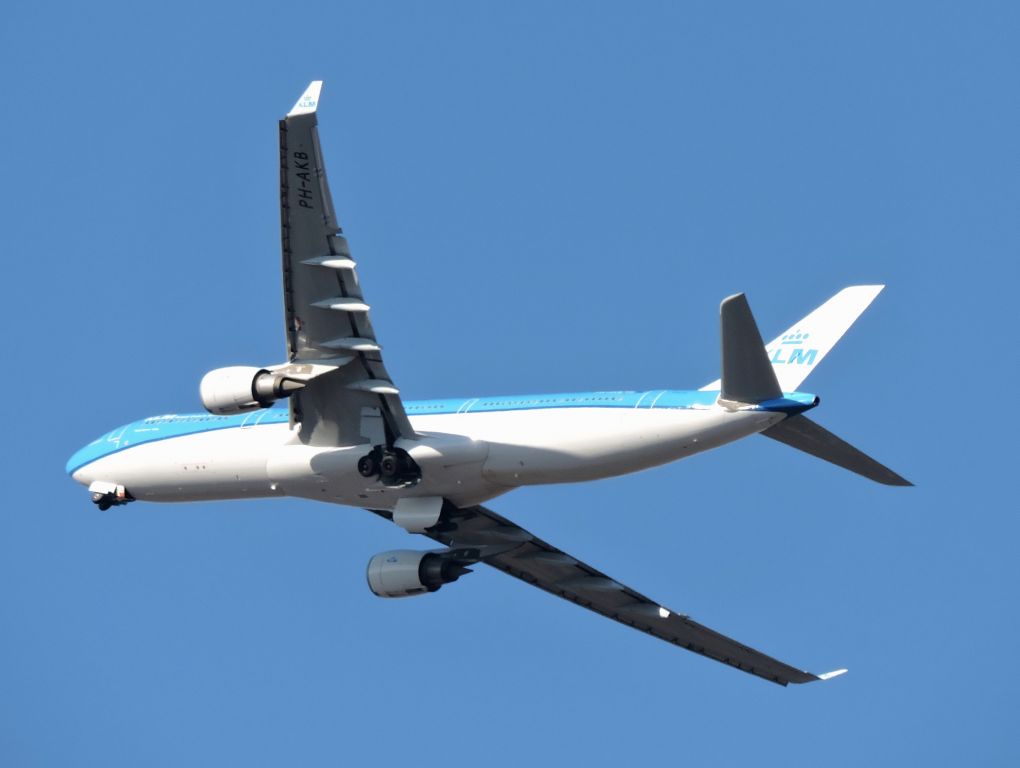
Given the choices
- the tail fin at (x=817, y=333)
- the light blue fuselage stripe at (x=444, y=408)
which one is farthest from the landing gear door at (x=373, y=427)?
the tail fin at (x=817, y=333)

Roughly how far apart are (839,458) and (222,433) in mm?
14268

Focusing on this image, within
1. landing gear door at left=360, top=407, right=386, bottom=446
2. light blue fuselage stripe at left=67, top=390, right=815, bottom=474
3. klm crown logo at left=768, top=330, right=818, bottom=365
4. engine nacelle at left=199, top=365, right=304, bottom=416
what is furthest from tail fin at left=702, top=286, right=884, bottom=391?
engine nacelle at left=199, top=365, right=304, bottom=416

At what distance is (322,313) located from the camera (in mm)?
37469

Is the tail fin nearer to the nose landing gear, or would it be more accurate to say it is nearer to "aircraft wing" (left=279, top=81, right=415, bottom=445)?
"aircraft wing" (left=279, top=81, right=415, bottom=445)

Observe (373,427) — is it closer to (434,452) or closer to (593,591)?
(434,452)

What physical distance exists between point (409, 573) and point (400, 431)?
4.10m

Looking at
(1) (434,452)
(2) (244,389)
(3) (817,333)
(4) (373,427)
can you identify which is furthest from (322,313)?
(3) (817,333)

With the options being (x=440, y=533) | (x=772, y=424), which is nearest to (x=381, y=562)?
(x=440, y=533)

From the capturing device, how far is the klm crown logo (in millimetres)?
38125

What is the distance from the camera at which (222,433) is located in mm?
43062

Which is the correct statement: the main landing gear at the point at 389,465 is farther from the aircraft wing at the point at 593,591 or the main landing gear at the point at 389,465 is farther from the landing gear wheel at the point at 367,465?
the aircraft wing at the point at 593,591

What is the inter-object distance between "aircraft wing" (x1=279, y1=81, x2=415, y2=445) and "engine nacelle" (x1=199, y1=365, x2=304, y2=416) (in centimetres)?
57

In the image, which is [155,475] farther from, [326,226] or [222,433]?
[326,226]

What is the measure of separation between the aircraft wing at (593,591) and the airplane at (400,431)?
7 centimetres
